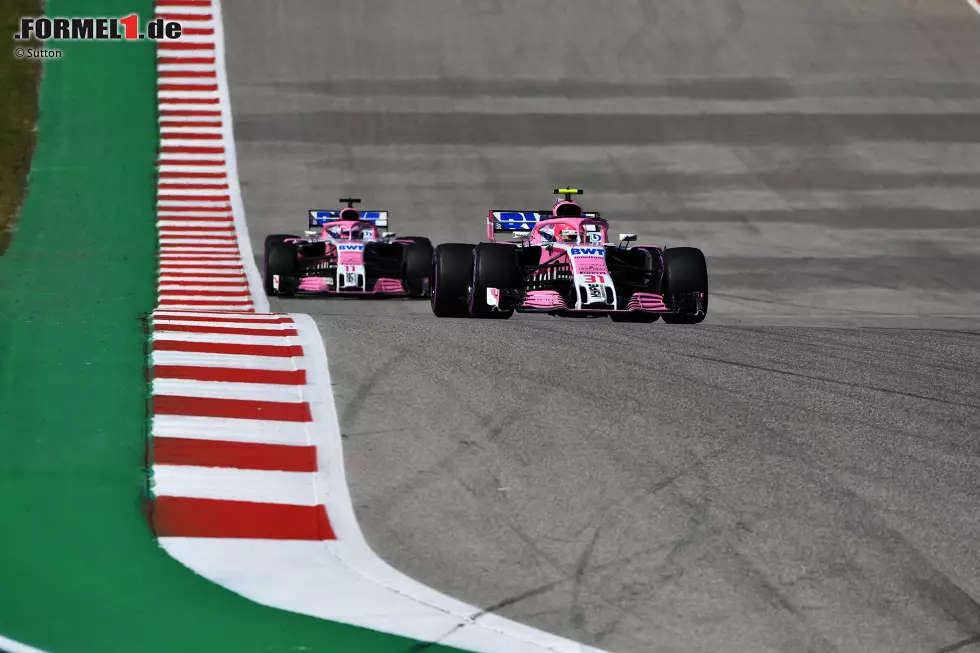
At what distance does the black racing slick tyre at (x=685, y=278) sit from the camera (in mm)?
14328

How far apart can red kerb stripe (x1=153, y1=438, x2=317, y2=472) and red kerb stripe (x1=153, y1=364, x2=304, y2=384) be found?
1444 millimetres

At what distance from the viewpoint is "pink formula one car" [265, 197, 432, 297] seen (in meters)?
17.8

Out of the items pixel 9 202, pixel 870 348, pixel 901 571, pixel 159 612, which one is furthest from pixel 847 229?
pixel 159 612

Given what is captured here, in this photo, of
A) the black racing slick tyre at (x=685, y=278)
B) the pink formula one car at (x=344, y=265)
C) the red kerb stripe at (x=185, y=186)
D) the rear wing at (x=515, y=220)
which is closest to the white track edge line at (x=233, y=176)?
the red kerb stripe at (x=185, y=186)

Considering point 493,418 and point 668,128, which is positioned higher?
point 668,128

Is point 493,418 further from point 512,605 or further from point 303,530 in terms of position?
point 512,605

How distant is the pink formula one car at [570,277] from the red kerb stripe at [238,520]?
24.3 feet

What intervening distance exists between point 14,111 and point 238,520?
2043 cm

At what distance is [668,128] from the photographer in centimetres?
2511

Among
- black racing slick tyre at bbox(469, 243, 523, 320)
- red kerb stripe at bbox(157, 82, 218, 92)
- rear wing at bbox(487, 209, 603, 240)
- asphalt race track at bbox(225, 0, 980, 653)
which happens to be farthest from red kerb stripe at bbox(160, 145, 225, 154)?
black racing slick tyre at bbox(469, 243, 523, 320)

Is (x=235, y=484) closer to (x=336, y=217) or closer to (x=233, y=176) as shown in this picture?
(x=336, y=217)

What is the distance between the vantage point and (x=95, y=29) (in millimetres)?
27938

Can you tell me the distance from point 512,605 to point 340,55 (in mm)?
22892

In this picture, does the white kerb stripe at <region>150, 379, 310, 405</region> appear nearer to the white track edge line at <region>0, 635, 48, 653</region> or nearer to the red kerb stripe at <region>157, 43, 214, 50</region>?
the white track edge line at <region>0, 635, 48, 653</region>
